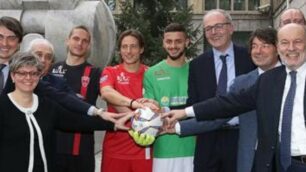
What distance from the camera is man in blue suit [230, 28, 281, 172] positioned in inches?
185

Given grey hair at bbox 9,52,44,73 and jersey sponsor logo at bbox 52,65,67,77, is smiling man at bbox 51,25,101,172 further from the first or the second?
Result: grey hair at bbox 9,52,44,73

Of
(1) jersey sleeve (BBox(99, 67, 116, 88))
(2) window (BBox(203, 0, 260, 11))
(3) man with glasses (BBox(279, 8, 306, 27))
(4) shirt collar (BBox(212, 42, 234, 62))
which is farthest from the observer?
(2) window (BBox(203, 0, 260, 11))

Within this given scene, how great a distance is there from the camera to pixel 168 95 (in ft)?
17.5

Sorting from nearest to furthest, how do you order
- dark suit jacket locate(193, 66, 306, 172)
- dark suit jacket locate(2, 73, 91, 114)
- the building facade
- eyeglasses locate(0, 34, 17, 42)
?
1. dark suit jacket locate(193, 66, 306, 172)
2. dark suit jacket locate(2, 73, 91, 114)
3. eyeglasses locate(0, 34, 17, 42)
4. the building facade

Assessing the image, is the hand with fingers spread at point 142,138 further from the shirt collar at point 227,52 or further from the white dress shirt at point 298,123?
the white dress shirt at point 298,123

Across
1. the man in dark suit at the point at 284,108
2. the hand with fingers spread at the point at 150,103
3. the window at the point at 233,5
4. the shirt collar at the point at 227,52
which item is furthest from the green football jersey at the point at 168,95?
the window at the point at 233,5

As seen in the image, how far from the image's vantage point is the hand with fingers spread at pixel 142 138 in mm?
4879

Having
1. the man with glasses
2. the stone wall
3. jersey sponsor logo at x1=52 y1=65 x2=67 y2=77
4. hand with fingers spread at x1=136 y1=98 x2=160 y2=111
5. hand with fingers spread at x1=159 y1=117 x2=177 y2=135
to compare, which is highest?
the stone wall

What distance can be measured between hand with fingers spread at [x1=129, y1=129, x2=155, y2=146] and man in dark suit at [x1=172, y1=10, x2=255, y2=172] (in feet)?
1.11

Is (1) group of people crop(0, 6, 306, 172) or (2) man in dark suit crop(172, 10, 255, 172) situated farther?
(2) man in dark suit crop(172, 10, 255, 172)

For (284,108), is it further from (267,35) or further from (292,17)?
(292,17)

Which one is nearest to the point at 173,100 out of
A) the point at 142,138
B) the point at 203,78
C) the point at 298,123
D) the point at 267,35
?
the point at 203,78

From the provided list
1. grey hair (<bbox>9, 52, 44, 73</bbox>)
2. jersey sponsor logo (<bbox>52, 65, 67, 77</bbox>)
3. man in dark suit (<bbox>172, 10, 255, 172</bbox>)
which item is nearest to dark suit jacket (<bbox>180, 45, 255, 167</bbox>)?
man in dark suit (<bbox>172, 10, 255, 172</bbox>)

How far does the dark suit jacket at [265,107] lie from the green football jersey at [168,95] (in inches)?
31.8
